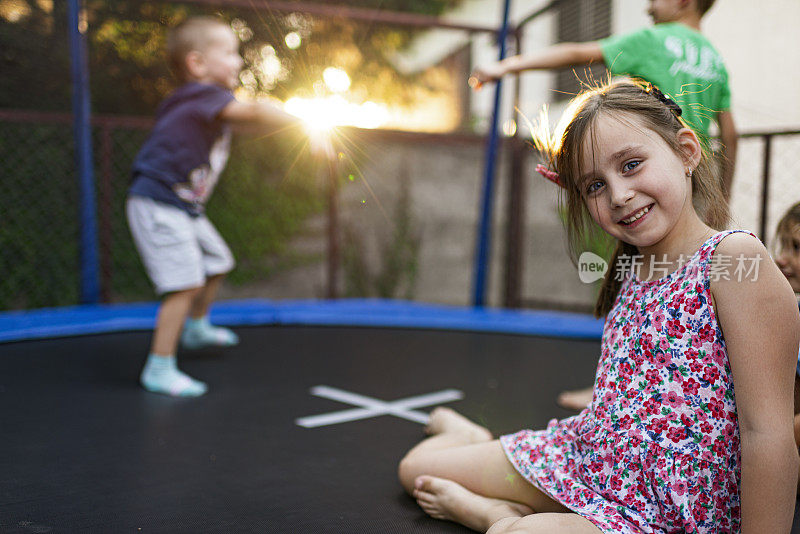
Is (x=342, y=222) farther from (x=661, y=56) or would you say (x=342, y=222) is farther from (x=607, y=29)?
(x=661, y=56)

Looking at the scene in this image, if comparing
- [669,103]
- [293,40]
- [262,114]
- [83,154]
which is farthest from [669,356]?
[293,40]

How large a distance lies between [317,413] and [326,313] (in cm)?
118

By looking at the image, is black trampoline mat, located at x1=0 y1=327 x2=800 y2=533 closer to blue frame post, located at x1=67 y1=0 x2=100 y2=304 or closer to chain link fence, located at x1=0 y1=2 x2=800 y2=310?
blue frame post, located at x1=67 y1=0 x2=100 y2=304

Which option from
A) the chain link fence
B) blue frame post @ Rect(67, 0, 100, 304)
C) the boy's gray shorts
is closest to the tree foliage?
the chain link fence

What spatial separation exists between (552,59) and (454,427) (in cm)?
82

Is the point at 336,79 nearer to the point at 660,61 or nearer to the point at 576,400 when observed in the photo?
the point at 660,61

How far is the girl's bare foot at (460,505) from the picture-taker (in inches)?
37.3

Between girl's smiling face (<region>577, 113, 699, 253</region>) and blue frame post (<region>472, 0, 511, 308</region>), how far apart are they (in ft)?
6.47

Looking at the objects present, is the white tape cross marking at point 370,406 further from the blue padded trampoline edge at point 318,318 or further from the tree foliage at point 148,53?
the tree foliage at point 148,53

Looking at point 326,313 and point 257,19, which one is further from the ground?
point 257,19

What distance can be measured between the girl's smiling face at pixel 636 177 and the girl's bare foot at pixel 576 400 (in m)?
0.80

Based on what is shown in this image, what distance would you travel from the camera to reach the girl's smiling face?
0.81m

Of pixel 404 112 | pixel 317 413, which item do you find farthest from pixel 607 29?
pixel 317 413

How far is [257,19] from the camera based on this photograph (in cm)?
354
